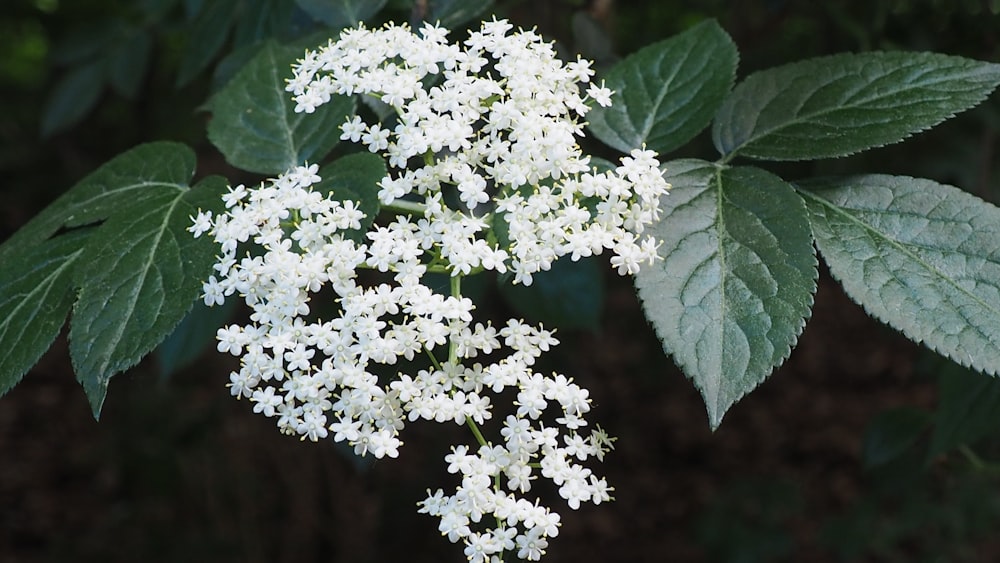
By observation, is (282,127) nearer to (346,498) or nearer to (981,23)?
(981,23)

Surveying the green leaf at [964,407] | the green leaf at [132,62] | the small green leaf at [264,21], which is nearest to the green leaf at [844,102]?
the green leaf at [964,407]

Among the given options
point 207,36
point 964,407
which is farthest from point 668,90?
point 207,36

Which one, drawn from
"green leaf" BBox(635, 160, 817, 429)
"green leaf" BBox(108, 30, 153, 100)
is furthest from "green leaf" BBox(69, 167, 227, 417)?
"green leaf" BBox(108, 30, 153, 100)

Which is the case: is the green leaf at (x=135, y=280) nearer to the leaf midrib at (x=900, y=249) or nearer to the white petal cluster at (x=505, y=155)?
the white petal cluster at (x=505, y=155)

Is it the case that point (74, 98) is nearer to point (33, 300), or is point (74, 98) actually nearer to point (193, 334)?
point (193, 334)

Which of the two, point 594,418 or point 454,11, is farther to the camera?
point 594,418

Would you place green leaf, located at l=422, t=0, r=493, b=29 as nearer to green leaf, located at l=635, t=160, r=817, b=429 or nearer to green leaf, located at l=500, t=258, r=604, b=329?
green leaf, located at l=635, t=160, r=817, b=429
